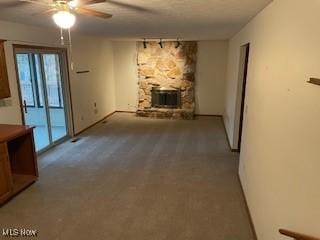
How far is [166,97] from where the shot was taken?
7.59 metres

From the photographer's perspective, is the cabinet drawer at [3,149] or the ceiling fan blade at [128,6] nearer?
the ceiling fan blade at [128,6]

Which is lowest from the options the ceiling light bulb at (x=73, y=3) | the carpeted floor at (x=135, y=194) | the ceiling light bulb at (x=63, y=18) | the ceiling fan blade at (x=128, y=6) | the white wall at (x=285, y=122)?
the carpeted floor at (x=135, y=194)

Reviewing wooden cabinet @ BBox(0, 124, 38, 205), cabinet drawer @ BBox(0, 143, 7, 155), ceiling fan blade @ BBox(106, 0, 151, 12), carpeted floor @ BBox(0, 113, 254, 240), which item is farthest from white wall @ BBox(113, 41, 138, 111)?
cabinet drawer @ BBox(0, 143, 7, 155)

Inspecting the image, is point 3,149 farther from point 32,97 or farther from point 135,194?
point 32,97

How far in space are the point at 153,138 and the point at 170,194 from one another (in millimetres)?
2379

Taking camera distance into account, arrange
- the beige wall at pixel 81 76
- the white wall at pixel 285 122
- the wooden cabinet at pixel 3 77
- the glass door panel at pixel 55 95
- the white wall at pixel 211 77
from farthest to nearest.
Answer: the white wall at pixel 211 77 → the glass door panel at pixel 55 95 → the beige wall at pixel 81 76 → the wooden cabinet at pixel 3 77 → the white wall at pixel 285 122

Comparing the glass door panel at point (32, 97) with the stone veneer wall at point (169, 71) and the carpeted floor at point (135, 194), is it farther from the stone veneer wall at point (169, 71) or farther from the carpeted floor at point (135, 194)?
the stone veneer wall at point (169, 71)

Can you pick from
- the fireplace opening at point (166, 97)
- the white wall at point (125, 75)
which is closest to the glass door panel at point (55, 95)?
the white wall at point (125, 75)

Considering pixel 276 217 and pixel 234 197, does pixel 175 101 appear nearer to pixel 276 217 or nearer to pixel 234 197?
pixel 234 197

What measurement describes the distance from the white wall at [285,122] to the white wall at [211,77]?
14.5ft

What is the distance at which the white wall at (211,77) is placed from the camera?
719 cm

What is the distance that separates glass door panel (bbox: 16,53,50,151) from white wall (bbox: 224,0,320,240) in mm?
3688

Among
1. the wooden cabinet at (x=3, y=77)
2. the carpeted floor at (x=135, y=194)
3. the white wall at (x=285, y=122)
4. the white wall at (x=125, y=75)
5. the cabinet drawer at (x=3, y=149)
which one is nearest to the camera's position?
the white wall at (x=285, y=122)

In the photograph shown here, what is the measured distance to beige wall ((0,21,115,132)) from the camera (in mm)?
3791
